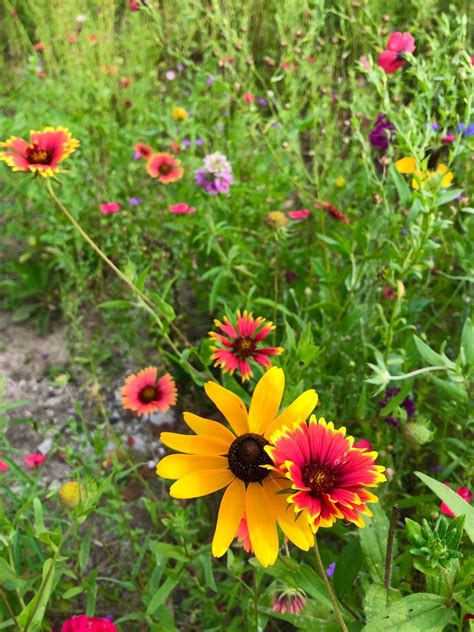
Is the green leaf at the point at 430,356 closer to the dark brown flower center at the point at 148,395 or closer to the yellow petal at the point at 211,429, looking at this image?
the yellow petal at the point at 211,429

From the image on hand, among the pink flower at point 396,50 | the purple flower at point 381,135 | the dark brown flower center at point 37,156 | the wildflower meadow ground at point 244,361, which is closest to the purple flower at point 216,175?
the wildflower meadow ground at point 244,361

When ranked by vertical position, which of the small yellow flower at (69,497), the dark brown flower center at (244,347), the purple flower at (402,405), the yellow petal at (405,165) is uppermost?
the yellow petal at (405,165)

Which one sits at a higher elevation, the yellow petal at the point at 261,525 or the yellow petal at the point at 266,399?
the yellow petal at the point at 266,399

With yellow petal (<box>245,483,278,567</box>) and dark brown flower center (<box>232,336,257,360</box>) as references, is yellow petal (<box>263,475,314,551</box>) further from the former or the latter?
dark brown flower center (<box>232,336,257,360</box>)

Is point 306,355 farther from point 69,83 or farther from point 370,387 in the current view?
point 69,83

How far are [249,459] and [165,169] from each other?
4.86ft

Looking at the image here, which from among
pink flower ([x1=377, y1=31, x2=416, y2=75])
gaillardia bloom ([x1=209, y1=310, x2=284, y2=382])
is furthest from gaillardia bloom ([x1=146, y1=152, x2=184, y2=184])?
gaillardia bloom ([x1=209, y1=310, x2=284, y2=382])

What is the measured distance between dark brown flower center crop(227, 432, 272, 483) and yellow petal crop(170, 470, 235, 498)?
0.06 feet

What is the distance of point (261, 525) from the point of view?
2.14ft

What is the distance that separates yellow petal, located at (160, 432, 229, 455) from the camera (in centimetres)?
69

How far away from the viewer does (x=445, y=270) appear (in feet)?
5.81

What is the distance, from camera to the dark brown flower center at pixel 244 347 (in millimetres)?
1045

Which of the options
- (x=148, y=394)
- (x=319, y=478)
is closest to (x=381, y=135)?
(x=148, y=394)

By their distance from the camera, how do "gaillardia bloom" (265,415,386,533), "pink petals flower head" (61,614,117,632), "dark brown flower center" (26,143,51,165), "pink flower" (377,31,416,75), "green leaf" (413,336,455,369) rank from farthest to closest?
1. "pink flower" (377,31,416,75)
2. "dark brown flower center" (26,143,51,165)
3. "green leaf" (413,336,455,369)
4. "pink petals flower head" (61,614,117,632)
5. "gaillardia bloom" (265,415,386,533)
